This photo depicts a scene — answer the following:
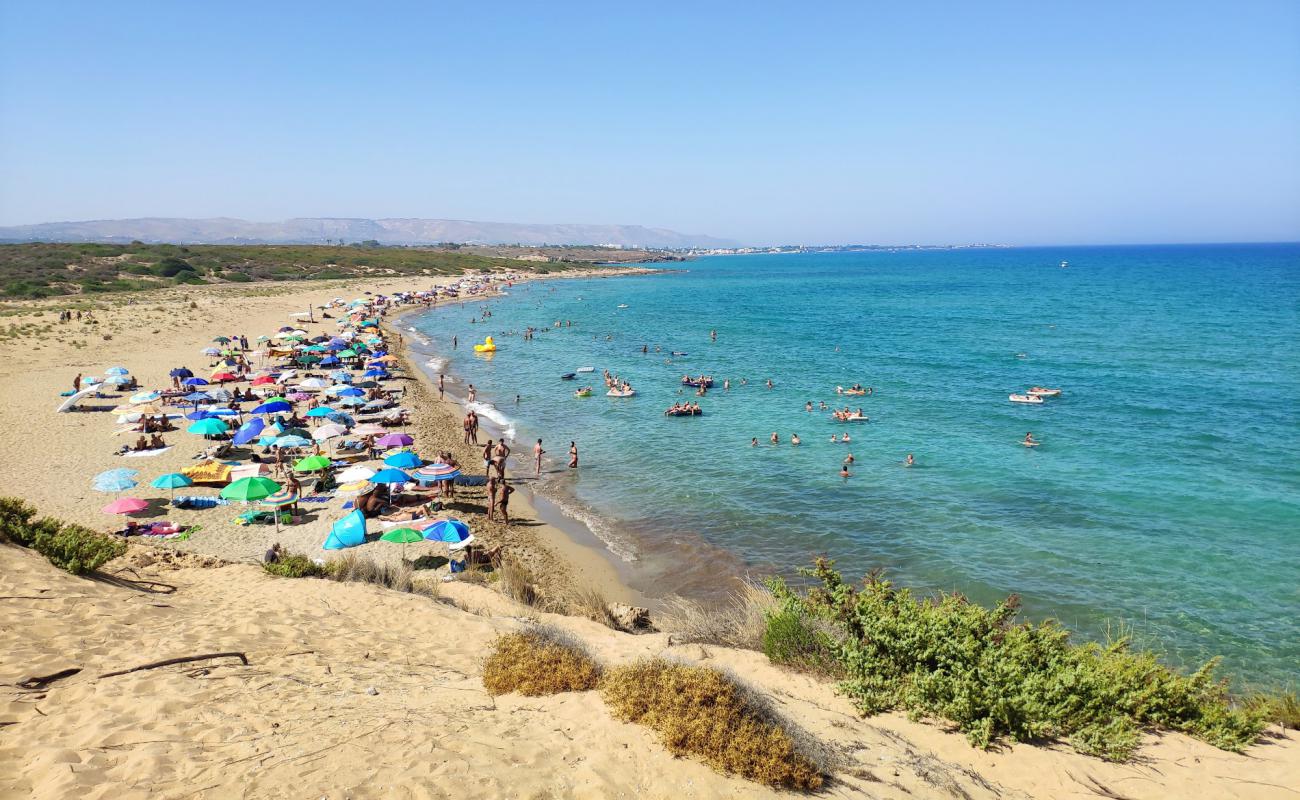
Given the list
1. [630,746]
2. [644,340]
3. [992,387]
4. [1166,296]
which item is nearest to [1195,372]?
[992,387]

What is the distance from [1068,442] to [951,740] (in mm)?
21492

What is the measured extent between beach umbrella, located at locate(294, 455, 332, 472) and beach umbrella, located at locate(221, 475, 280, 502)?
229cm

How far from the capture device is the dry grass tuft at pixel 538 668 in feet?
23.6

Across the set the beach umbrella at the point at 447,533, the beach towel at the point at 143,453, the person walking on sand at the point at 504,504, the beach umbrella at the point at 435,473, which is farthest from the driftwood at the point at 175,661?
the beach towel at the point at 143,453

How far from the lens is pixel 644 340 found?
5328 cm

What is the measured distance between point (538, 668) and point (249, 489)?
11.6 m

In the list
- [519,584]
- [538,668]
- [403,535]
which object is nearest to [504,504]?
[403,535]

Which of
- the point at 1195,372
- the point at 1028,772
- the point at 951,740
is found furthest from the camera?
the point at 1195,372

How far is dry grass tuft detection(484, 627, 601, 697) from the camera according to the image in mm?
7195

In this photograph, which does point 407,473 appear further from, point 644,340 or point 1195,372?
point 1195,372

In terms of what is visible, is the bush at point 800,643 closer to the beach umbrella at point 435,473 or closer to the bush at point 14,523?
the beach umbrella at point 435,473

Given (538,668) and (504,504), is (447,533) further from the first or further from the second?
(538,668)

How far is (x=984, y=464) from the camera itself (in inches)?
877

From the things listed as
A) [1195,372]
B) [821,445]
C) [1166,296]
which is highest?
[1166,296]
